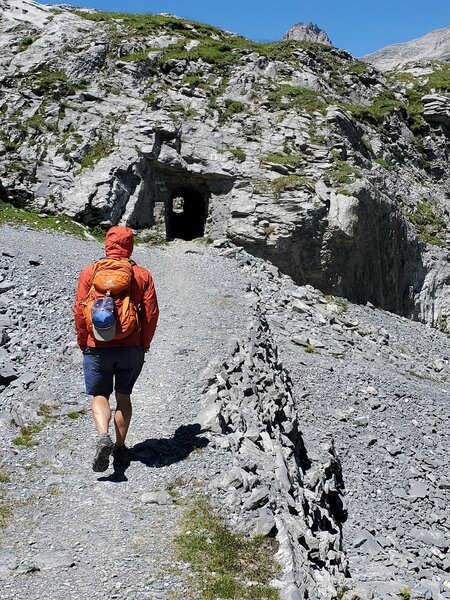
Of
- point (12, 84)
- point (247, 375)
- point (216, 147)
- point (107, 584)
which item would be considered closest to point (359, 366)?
point (247, 375)

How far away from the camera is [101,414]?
8516 mm

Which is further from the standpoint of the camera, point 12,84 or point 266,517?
point 12,84

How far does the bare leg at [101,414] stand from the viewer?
27.6 feet

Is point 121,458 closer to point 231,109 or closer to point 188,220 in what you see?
point 231,109

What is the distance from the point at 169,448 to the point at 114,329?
90.7 inches

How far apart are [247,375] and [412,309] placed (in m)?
24.5

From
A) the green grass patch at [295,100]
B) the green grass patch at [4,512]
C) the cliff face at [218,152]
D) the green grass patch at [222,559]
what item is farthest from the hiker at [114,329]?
the green grass patch at [295,100]

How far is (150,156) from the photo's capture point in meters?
30.1

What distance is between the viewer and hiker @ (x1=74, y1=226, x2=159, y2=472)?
27.0ft

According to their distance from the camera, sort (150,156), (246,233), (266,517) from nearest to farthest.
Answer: (266,517), (246,233), (150,156)

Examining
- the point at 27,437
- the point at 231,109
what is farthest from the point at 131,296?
the point at 231,109

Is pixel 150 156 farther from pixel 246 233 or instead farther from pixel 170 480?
pixel 170 480

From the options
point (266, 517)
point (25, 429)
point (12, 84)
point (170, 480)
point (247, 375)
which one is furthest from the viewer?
point (12, 84)

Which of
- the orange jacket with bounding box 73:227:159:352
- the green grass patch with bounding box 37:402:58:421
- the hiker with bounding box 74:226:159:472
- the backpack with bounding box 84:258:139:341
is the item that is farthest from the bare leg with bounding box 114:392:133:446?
the green grass patch with bounding box 37:402:58:421
